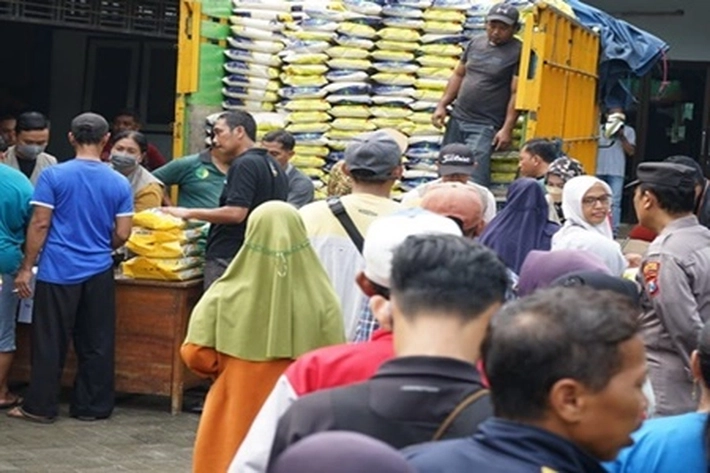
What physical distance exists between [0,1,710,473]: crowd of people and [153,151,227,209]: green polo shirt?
0.02m

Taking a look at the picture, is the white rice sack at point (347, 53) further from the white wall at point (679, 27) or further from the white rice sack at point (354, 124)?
the white wall at point (679, 27)

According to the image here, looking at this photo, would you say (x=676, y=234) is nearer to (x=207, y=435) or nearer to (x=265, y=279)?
(x=265, y=279)

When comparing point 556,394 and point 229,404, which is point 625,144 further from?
point 556,394

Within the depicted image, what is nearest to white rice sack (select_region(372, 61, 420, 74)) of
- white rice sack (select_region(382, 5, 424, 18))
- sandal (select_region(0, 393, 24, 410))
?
white rice sack (select_region(382, 5, 424, 18))

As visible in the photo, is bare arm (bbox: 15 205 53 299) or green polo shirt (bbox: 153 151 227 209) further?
green polo shirt (bbox: 153 151 227 209)

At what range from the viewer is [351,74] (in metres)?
11.3

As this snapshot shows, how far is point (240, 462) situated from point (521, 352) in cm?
119

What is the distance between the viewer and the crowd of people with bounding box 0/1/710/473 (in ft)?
9.53

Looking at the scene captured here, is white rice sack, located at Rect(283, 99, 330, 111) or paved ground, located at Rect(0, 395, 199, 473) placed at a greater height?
white rice sack, located at Rect(283, 99, 330, 111)

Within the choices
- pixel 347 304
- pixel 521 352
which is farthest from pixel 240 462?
pixel 347 304

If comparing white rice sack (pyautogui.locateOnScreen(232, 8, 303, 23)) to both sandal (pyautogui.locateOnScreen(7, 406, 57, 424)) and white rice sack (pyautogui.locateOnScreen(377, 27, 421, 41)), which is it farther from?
sandal (pyautogui.locateOnScreen(7, 406, 57, 424))

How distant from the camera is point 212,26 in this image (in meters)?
11.5

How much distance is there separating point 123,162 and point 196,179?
526 millimetres

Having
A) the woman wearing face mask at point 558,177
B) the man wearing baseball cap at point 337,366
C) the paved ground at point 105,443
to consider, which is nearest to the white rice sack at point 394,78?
the woman wearing face mask at point 558,177
